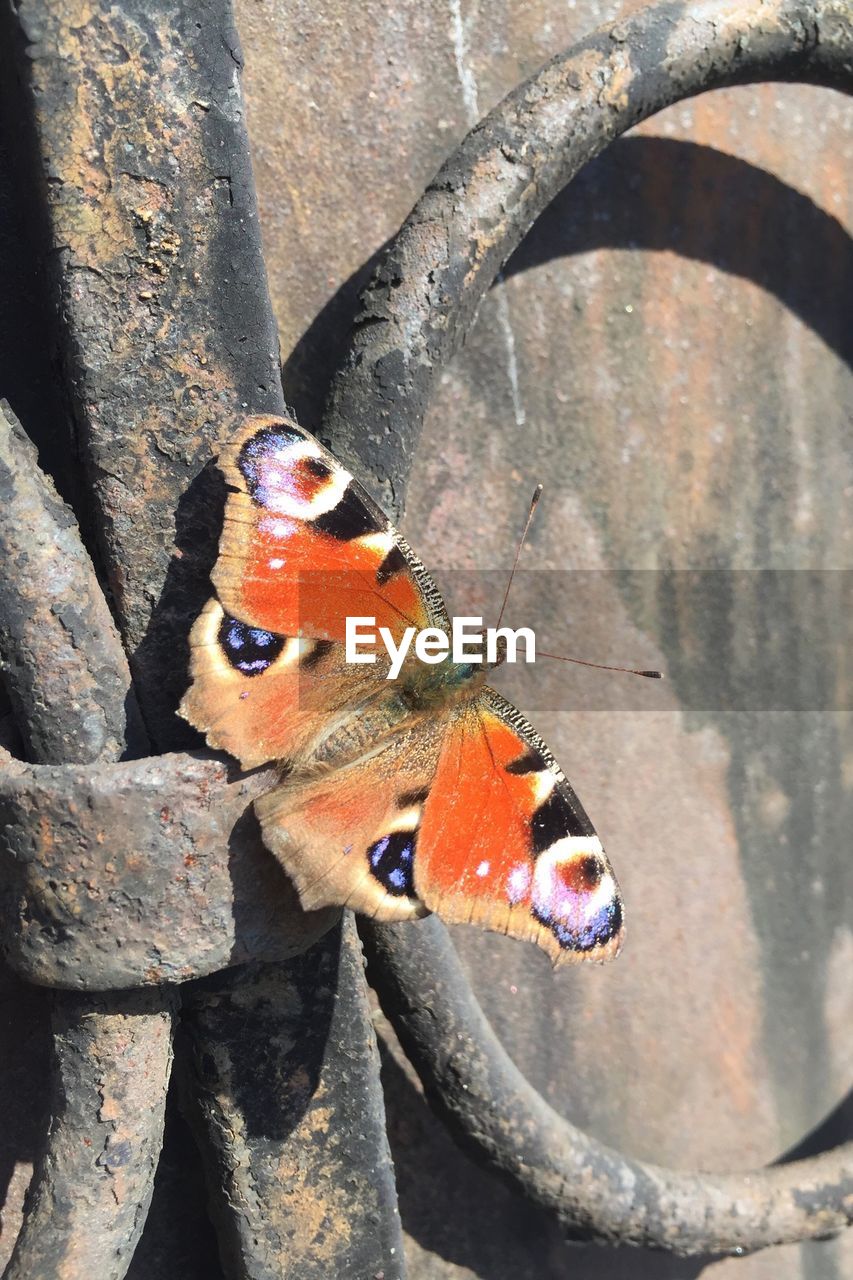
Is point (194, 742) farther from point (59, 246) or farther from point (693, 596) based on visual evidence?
point (693, 596)

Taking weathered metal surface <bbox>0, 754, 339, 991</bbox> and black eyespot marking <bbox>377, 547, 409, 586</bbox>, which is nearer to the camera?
weathered metal surface <bbox>0, 754, 339, 991</bbox>

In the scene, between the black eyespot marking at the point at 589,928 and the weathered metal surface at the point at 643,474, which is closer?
the black eyespot marking at the point at 589,928

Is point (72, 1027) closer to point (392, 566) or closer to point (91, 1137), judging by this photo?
point (91, 1137)

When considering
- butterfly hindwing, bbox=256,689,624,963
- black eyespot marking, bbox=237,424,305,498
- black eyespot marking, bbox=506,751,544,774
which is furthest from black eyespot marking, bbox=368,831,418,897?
black eyespot marking, bbox=237,424,305,498

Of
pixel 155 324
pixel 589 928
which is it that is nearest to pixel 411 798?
pixel 589 928

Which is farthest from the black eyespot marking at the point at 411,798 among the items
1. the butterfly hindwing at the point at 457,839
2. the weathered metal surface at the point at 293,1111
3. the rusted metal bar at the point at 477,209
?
the rusted metal bar at the point at 477,209

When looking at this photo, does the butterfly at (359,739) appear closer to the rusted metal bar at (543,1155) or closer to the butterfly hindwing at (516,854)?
the butterfly hindwing at (516,854)

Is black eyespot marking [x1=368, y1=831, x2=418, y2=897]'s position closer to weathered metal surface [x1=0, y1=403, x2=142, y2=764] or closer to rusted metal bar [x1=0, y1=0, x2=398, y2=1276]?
rusted metal bar [x1=0, y1=0, x2=398, y2=1276]
